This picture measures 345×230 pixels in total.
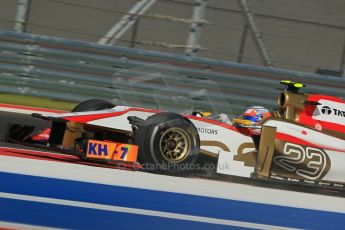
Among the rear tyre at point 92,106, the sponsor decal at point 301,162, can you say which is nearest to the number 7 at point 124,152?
the rear tyre at point 92,106

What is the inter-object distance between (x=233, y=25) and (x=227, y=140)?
5.23 metres

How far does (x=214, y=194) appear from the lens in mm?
3289

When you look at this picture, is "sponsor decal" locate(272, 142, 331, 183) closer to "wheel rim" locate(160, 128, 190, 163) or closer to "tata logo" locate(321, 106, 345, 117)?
"tata logo" locate(321, 106, 345, 117)

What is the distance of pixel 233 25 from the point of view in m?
9.68

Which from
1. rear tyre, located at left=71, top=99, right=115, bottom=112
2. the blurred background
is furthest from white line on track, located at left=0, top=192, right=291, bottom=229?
the blurred background

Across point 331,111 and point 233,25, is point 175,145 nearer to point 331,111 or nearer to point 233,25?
point 331,111

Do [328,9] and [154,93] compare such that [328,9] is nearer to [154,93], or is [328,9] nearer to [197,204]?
[154,93]

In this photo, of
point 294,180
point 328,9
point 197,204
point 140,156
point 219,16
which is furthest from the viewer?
point 219,16

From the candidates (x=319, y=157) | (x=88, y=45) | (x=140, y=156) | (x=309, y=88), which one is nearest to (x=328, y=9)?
(x=309, y=88)

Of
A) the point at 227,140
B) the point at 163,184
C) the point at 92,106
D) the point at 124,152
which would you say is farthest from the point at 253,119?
the point at 163,184

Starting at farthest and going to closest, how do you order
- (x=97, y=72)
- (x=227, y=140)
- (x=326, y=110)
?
1. (x=97, y=72)
2. (x=326, y=110)
3. (x=227, y=140)

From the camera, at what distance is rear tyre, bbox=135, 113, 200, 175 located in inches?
168

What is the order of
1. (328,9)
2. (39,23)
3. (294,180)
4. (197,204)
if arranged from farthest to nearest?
(328,9) → (39,23) → (294,180) → (197,204)

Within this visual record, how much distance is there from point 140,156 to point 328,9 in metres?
5.73
